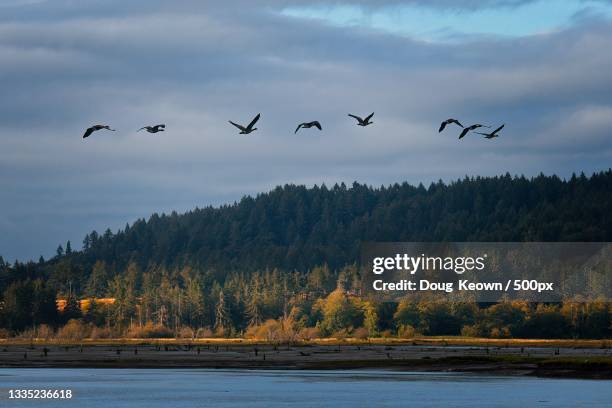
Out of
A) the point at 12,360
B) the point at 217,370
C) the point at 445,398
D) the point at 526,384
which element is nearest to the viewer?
the point at 445,398

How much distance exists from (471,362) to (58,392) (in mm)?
50120

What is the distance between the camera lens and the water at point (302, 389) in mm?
88438

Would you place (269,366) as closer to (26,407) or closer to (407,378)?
(407,378)

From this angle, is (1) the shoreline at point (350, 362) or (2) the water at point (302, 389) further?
(1) the shoreline at point (350, 362)

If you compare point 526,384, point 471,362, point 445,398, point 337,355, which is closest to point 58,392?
point 445,398

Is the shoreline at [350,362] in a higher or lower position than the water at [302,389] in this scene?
higher

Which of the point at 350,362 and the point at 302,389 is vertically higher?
the point at 350,362

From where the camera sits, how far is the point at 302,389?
9962cm

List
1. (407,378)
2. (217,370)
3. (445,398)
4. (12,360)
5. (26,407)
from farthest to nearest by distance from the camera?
(12,360) → (217,370) → (407,378) → (445,398) → (26,407)

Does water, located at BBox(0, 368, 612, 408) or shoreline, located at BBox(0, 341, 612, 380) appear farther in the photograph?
shoreline, located at BBox(0, 341, 612, 380)

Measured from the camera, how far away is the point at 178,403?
8969cm

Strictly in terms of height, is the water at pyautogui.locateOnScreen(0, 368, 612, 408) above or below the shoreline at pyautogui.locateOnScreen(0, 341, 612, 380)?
below

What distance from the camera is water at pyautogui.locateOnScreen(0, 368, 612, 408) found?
88438 millimetres

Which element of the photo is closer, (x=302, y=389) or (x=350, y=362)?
(x=302, y=389)
